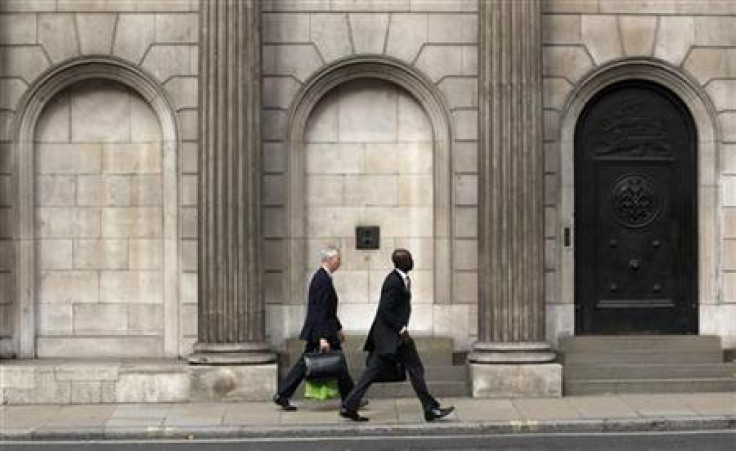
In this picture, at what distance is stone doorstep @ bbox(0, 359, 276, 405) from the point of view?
44.4 ft

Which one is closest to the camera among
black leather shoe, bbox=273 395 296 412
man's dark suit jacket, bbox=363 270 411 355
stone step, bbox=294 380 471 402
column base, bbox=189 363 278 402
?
man's dark suit jacket, bbox=363 270 411 355

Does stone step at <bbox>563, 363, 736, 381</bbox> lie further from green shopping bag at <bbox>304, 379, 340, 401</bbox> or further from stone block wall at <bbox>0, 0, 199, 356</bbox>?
stone block wall at <bbox>0, 0, 199, 356</bbox>

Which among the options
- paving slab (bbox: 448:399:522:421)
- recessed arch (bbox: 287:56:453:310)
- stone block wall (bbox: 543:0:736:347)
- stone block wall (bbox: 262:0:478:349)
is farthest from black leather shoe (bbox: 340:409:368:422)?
stone block wall (bbox: 543:0:736:347)

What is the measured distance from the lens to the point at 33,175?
1441 cm

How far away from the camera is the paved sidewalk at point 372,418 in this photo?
11.8 meters

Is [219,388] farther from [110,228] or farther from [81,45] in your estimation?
[81,45]

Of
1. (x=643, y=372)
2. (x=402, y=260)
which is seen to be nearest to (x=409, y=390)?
(x=402, y=260)

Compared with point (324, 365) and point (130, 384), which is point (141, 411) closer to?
point (130, 384)

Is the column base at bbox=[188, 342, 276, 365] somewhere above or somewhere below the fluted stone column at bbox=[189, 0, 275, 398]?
below

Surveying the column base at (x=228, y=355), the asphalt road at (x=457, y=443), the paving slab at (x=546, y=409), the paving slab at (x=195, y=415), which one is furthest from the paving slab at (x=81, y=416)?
the paving slab at (x=546, y=409)

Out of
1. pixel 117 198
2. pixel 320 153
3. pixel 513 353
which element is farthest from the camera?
pixel 320 153

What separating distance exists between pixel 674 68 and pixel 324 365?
6226 millimetres

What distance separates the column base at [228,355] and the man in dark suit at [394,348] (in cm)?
188

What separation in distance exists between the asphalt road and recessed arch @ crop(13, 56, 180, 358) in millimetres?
3086
